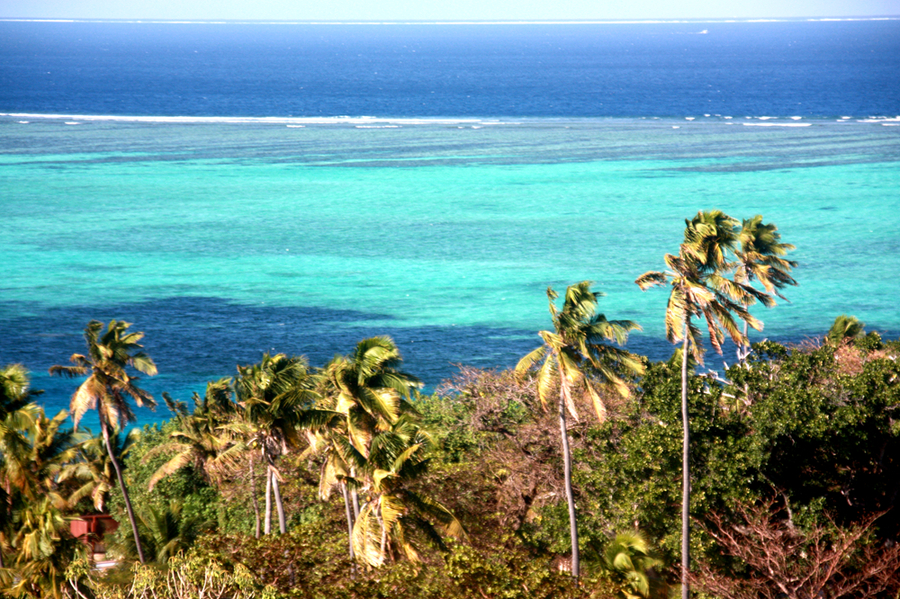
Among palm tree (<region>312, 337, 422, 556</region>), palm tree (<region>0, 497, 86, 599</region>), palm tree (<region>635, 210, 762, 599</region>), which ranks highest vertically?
palm tree (<region>635, 210, 762, 599</region>)

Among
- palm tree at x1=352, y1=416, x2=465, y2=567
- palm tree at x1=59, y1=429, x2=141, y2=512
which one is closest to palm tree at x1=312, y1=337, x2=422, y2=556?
palm tree at x1=352, y1=416, x2=465, y2=567

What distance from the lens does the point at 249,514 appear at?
29.4m

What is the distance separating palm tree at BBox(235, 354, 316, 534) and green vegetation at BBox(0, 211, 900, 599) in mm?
64

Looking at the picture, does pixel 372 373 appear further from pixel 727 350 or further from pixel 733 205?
pixel 733 205

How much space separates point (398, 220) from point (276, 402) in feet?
217

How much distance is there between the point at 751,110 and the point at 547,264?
10127 centimetres

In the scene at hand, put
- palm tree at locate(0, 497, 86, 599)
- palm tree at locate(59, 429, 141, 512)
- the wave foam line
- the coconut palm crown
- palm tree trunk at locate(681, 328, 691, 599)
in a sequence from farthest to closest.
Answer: the wave foam line
palm tree at locate(59, 429, 141, 512)
the coconut palm crown
palm tree at locate(0, 497, 86, 599)
palm tree trunk at locate(681, 328, 691, 599)

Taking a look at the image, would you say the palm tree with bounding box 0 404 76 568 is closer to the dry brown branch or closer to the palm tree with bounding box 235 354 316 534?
the palm tree with bounding box 235 354 316 534

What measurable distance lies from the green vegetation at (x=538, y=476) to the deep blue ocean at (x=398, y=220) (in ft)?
50.5

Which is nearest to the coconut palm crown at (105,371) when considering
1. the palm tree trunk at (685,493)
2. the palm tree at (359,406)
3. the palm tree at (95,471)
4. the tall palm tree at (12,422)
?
the tall palm tree at (12,422)

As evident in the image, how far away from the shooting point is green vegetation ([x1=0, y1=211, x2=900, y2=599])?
1911cm

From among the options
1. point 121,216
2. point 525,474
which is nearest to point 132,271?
point 121,216

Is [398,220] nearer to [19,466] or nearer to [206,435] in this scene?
[206,435]

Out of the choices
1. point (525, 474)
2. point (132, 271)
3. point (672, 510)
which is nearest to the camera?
point (672, 510)
